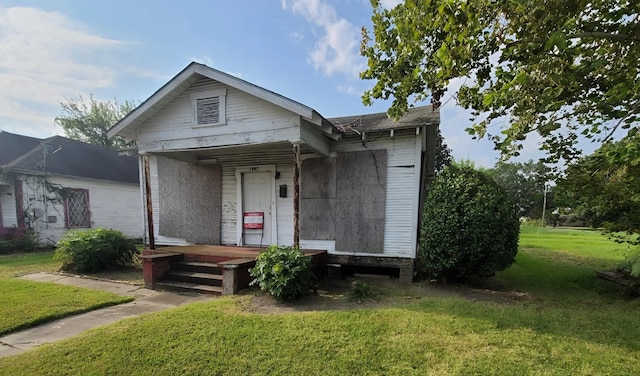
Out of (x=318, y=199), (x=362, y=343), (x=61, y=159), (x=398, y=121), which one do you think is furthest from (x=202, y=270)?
(x=61, y=159)

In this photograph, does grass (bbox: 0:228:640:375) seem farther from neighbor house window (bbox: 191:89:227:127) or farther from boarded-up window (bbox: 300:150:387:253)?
neighbor house window (bbox: 191:89:227:127)

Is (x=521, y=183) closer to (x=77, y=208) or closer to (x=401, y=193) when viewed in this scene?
(x=401, y=193)

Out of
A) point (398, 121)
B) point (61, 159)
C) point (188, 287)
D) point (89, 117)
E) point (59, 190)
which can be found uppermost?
point (89, 117)

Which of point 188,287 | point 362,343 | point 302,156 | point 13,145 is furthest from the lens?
point 13,145

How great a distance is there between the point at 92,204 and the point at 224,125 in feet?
37.3

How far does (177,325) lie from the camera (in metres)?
3.67

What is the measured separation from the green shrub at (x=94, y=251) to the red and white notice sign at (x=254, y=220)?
319 cm

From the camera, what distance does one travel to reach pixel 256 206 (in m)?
8.18

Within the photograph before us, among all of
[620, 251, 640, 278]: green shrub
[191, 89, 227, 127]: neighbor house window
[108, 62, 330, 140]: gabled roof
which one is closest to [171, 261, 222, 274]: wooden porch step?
[191, 89, 227, 127]: neighbor house window

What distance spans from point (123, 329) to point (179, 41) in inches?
315

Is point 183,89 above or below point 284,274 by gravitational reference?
above

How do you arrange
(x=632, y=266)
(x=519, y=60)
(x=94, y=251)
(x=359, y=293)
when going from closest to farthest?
(x=519, y=60) → (x=359, y=293) → (x=632, y=266) → (x=94, y=251)

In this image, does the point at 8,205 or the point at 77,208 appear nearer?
the point at 8,205

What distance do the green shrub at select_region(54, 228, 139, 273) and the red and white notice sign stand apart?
3193 millimetres
